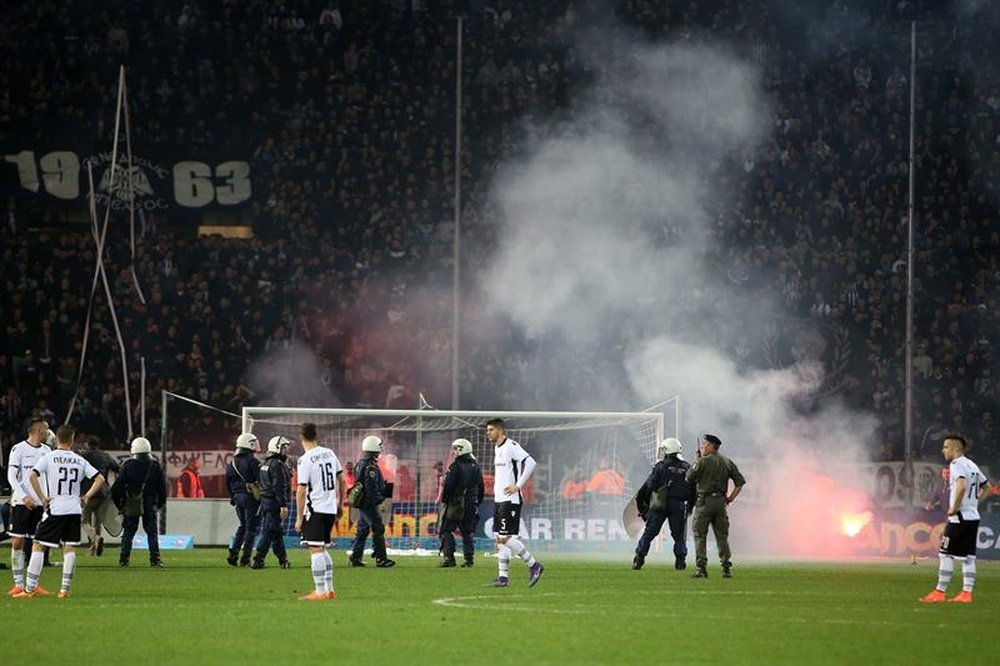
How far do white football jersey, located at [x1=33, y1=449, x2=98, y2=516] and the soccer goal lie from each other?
13.5 m

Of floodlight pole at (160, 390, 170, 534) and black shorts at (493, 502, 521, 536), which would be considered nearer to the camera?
black shorts at (493, 502, 521, 536)

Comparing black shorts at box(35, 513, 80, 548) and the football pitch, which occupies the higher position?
black shorts at box(35, 513, 80, 548)

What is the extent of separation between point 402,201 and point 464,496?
15888 mm

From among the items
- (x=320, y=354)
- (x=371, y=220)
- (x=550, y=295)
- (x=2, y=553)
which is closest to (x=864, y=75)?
(x=550, y=295)

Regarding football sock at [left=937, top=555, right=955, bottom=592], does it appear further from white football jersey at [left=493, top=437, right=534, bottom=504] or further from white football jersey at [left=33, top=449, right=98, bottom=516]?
white football jersey at [left=33, top=449, right=98, bottom=516]

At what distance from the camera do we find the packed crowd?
1414 inches

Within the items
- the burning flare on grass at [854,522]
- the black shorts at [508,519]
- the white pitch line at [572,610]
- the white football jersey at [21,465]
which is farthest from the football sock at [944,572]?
the burning flare on grass at [854,522]

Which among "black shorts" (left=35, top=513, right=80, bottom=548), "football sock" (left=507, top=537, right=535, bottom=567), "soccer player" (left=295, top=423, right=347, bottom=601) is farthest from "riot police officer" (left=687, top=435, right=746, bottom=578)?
"black shorts" (left=35, top=513, right=80, bottom=548)

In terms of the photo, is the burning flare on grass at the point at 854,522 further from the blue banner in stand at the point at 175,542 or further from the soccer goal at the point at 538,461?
the blue banner in stand at the point at 175,542

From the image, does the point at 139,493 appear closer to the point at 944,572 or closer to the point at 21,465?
the point at 21,465

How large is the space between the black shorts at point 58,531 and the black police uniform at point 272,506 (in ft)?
20.0

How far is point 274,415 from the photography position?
31.7m

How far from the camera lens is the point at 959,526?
17734mm

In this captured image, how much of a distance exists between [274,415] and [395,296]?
672 cm
